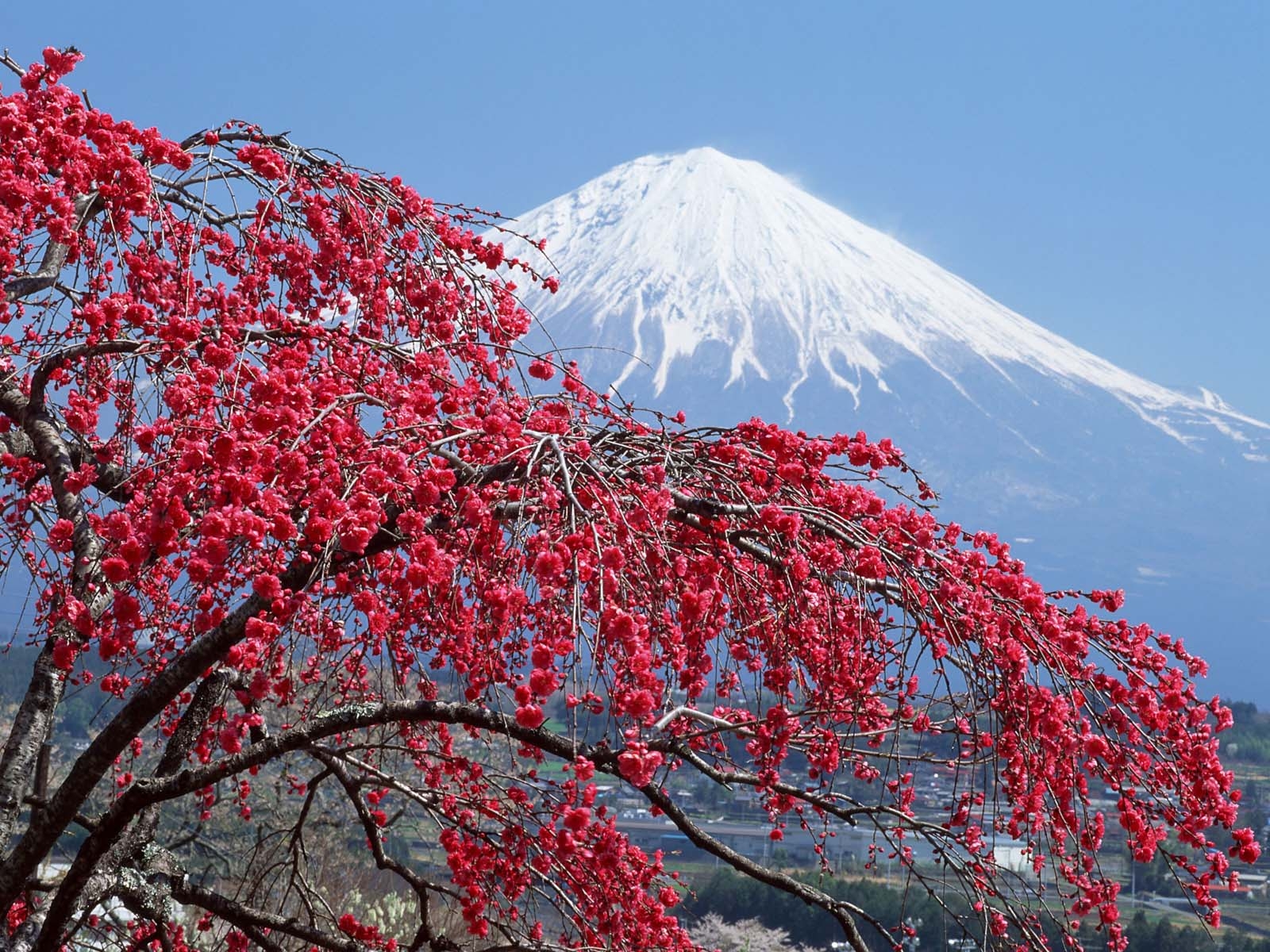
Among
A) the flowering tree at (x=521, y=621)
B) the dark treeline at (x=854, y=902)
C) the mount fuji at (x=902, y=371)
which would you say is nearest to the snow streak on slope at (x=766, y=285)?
the mount fuji at (x=902, y=371)

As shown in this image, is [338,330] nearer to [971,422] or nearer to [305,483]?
[305,483]

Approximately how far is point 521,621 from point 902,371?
478 feet

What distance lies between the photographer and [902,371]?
146 metres

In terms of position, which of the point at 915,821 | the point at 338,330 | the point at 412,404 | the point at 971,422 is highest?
the point at 971,422

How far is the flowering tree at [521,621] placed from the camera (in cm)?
325

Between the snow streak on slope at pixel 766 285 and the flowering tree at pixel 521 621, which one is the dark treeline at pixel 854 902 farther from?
the snow streak on slope at pixel 766 285

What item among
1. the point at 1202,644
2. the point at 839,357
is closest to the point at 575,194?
the point at 839,357

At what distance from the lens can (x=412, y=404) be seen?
13.0 ft

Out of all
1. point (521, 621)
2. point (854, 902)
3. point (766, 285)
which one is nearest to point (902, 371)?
point (766, 285)

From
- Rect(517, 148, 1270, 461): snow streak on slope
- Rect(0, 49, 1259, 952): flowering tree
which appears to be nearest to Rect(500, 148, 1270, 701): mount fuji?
Rect(517, 148, 1270, 461): snow streak on slope

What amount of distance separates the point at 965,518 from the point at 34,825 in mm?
135411

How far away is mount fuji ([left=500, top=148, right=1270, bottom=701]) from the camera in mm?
137500

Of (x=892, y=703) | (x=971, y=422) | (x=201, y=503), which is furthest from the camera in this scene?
(x=971, y=422)

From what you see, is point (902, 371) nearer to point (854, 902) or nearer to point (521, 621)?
point (854, 902)
